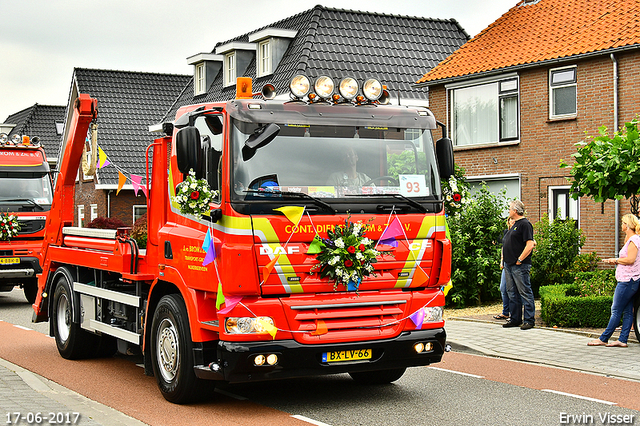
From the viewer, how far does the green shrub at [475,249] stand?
50.0ft

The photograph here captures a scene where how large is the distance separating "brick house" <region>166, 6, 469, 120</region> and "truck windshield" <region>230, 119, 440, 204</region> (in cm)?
1814

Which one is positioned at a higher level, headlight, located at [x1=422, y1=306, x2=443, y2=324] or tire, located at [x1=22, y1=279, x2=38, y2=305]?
headlight, located at [x1=422, y1=306, x2=443, y2=324]

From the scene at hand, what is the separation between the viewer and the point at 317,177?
7199mm

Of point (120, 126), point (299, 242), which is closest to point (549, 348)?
point (299, 242)

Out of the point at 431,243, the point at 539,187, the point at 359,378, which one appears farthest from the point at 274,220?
the point at 539,187

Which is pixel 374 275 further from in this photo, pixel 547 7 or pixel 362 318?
pixel 547 7

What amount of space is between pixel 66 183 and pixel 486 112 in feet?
44.8

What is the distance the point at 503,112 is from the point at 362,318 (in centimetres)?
1580

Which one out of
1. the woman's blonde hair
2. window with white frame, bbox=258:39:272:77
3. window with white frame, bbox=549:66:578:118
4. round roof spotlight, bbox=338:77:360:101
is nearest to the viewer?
round roof spotlight, bbox=338:77:360:101

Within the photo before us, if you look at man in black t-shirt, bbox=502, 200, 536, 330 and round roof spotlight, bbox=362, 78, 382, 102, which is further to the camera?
man in black t-shirt, bbox=502, 200, 536, 330

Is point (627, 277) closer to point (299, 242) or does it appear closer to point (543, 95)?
point (299, 242)

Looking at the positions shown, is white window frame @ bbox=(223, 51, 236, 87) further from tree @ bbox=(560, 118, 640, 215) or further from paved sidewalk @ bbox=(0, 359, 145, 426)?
paved sidewalk @ bbox=(0, 359, 145, 426)

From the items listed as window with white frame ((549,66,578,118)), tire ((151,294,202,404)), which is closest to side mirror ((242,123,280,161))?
tire ((151,294,202,404))

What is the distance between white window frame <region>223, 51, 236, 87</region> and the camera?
102ft
